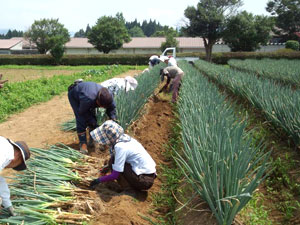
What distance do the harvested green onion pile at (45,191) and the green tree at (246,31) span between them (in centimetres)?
2922

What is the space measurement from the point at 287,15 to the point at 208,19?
15.1m

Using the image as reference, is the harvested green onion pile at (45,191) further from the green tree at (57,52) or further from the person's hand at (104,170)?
the green tree at (57,52)

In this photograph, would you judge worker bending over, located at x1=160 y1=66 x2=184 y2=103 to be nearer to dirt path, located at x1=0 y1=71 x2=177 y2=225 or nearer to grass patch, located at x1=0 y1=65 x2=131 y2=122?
dirt path, located at x1=0 y1=71 x2=177 y2=225

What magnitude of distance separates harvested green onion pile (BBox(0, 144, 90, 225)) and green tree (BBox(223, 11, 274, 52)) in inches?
1150

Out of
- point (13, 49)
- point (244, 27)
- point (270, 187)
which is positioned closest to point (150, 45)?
point (244, 27)

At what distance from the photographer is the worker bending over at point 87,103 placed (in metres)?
3.41

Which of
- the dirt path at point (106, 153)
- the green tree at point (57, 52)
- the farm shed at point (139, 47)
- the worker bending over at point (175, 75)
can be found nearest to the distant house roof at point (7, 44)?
the farm shed at point (139, 47)

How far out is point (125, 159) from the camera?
257 centimetres

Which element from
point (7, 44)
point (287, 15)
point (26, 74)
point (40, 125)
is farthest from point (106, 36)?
point (40, 125)

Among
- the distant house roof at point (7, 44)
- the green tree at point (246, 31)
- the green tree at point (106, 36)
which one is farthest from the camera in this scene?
the distant house roof at point (7, 44)

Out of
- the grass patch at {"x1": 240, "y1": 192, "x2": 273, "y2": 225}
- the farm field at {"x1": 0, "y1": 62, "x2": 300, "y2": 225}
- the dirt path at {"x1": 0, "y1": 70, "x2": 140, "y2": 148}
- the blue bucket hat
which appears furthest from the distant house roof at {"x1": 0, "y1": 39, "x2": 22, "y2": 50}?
the grass patch at {"x1": 240, "y1": 192, "x2": 273, "y2": 225}

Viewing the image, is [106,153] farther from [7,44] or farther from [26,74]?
[7,44]

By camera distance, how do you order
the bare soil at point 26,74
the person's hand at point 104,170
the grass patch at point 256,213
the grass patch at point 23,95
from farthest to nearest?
the bare soil at point 26,74 < the grass patch at point 23,95 < the person's hand at point 104,170 < the grass patch at point 256,213

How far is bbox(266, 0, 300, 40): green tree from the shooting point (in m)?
36.4
